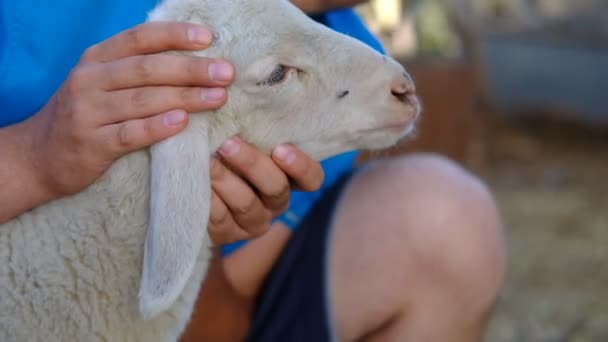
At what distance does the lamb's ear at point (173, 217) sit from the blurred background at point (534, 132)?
1889 millimetres

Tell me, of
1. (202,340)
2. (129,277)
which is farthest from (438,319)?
(129,277)

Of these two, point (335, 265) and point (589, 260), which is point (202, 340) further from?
point (589, 260)

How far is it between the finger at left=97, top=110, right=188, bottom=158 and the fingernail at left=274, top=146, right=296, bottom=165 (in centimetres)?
22

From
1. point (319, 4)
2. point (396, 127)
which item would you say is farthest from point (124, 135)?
point (319, 4)

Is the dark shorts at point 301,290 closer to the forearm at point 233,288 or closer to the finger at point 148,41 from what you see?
the forearm at point 233,288

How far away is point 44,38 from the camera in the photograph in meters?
1.84

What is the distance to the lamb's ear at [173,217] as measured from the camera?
1505 mm

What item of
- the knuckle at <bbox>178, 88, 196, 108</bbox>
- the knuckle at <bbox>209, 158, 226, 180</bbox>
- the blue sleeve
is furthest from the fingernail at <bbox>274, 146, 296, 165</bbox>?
the blue sleeve

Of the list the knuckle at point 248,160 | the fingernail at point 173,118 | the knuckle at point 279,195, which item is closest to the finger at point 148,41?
the fingernail at point 173,118

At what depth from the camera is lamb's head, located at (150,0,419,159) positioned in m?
1.64

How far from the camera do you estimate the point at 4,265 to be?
1609 mm

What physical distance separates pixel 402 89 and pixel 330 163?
1.70 ft

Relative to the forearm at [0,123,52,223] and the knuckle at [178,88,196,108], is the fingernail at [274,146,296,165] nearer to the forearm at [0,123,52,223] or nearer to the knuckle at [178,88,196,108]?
the knuckle at [178,88,196,108]

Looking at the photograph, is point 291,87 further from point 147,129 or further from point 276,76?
point 147,129
